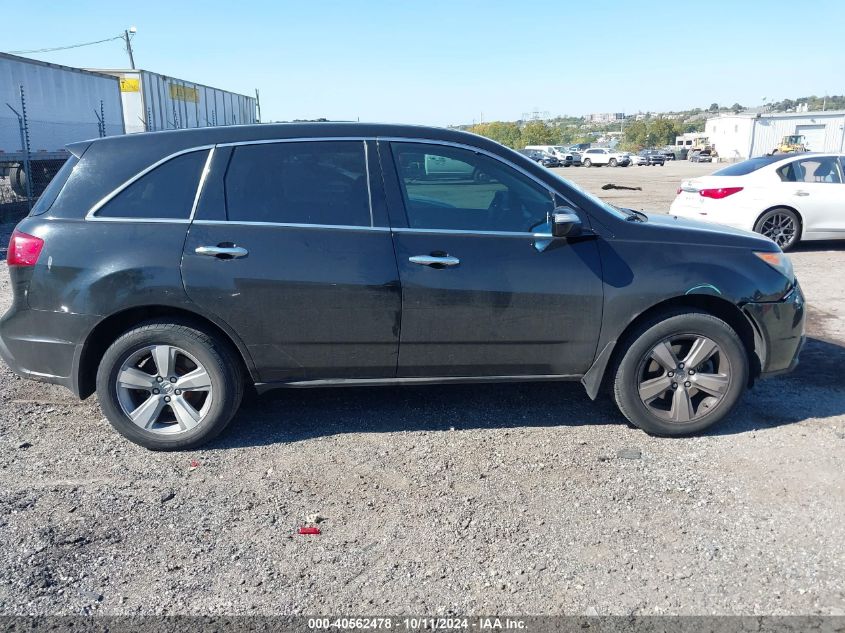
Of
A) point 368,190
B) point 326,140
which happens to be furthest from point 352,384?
point 326,140

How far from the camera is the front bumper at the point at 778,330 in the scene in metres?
4.41

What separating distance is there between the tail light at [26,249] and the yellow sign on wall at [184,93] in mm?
28995

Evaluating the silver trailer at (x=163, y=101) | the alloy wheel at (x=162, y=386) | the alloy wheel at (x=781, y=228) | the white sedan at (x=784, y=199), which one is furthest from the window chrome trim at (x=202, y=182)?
the silver trailer at (x=163, y=101)

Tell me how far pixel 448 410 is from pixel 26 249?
2725 mm

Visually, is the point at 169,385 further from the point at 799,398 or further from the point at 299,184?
the point at 799,398

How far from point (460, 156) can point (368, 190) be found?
0.59 metres

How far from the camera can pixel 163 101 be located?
29.4 metres

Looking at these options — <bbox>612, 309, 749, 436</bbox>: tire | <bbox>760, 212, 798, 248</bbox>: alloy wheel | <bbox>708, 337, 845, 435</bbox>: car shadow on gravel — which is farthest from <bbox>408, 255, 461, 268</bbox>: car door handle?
<bbox>760, 212, 798, 248</bbox>: alloy wheel

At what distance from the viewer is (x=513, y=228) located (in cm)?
427

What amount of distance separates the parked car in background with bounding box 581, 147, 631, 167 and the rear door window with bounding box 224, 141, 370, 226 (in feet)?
182

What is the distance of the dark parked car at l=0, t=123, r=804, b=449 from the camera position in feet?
13.5

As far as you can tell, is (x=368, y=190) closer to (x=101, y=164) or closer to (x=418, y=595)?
(x=101, y=164)

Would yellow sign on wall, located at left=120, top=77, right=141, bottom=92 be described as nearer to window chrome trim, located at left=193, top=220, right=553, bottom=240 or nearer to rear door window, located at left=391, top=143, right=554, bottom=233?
window chrome trim, located at left=193, top=220, right=553, bottom=240

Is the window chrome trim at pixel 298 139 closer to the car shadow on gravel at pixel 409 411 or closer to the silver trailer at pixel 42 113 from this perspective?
the car shadow on gravel at pixel 409 411
